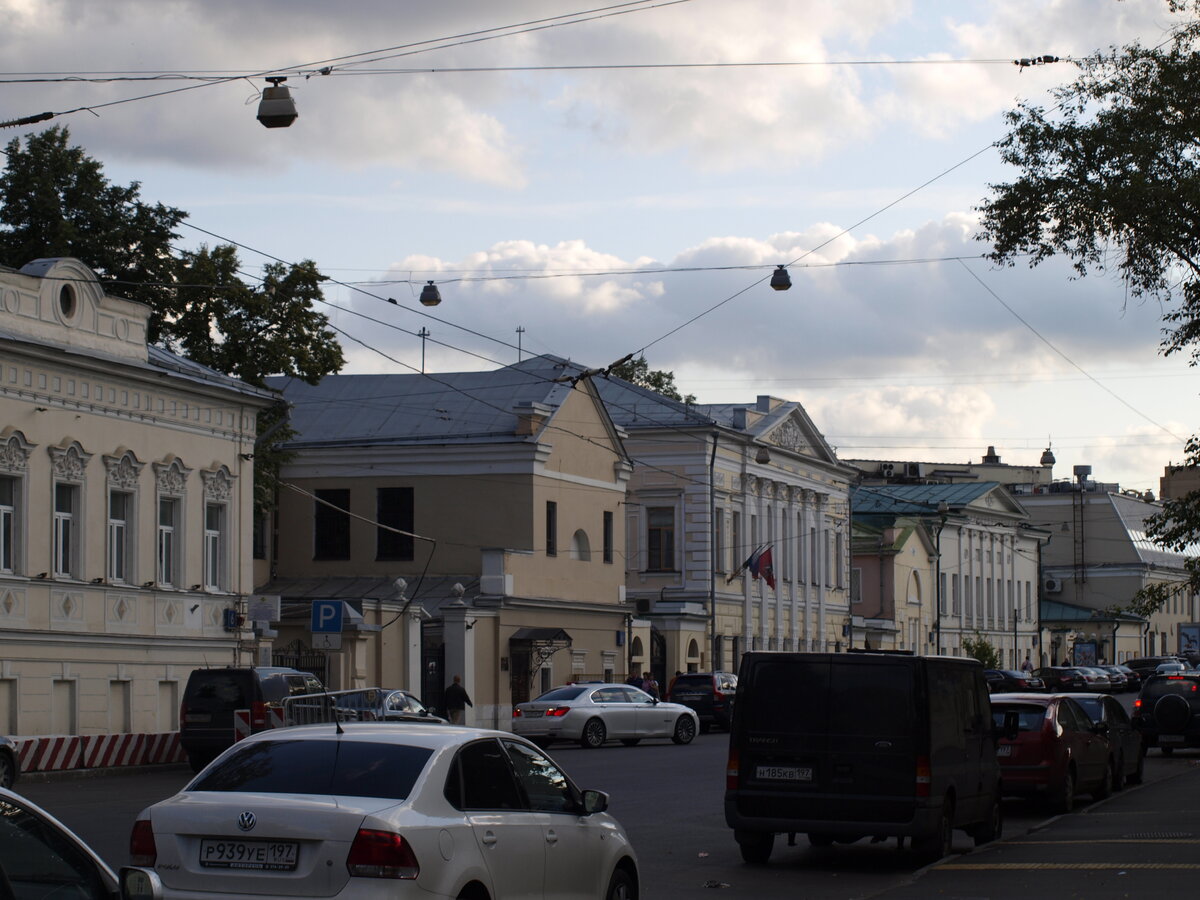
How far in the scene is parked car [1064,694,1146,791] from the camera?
945 inches

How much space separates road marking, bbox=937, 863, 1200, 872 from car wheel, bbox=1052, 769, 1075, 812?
5786 millimetres

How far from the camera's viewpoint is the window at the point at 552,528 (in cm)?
5122

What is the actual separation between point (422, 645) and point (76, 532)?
1373 centimetres

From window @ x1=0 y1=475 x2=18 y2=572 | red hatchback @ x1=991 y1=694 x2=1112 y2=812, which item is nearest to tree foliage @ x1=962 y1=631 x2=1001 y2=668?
window @ x1=0 y1=475 x2=18 y2=572

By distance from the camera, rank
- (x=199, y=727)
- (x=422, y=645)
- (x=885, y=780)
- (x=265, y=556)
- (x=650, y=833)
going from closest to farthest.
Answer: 1. (x=885, y=780)
2. (x=650, y=833)
3. (x=199, y=727)
4. (x=422, y=645)
5. (x=265, y=556)

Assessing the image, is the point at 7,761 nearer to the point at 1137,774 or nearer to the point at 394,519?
the point at 1137,774

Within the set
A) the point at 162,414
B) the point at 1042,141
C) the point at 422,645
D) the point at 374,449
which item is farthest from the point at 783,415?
the point at 1042,141

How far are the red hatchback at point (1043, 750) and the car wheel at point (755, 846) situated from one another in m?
5.14

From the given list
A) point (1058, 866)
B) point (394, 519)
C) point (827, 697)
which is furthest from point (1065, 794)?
point (394, 519)

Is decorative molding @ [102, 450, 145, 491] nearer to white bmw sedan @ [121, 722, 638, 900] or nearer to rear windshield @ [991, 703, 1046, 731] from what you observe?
rear windshield @ [991, 703, 1046, 731]

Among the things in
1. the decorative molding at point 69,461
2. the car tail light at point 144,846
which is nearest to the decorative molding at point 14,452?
the decorative molding at point 69,461

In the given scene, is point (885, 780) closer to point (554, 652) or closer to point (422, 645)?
point (422, 645)

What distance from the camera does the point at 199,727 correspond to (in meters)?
31.3

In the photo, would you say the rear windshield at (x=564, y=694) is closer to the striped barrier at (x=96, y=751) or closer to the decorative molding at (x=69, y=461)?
the striped barrier at (x=96, y=751)
